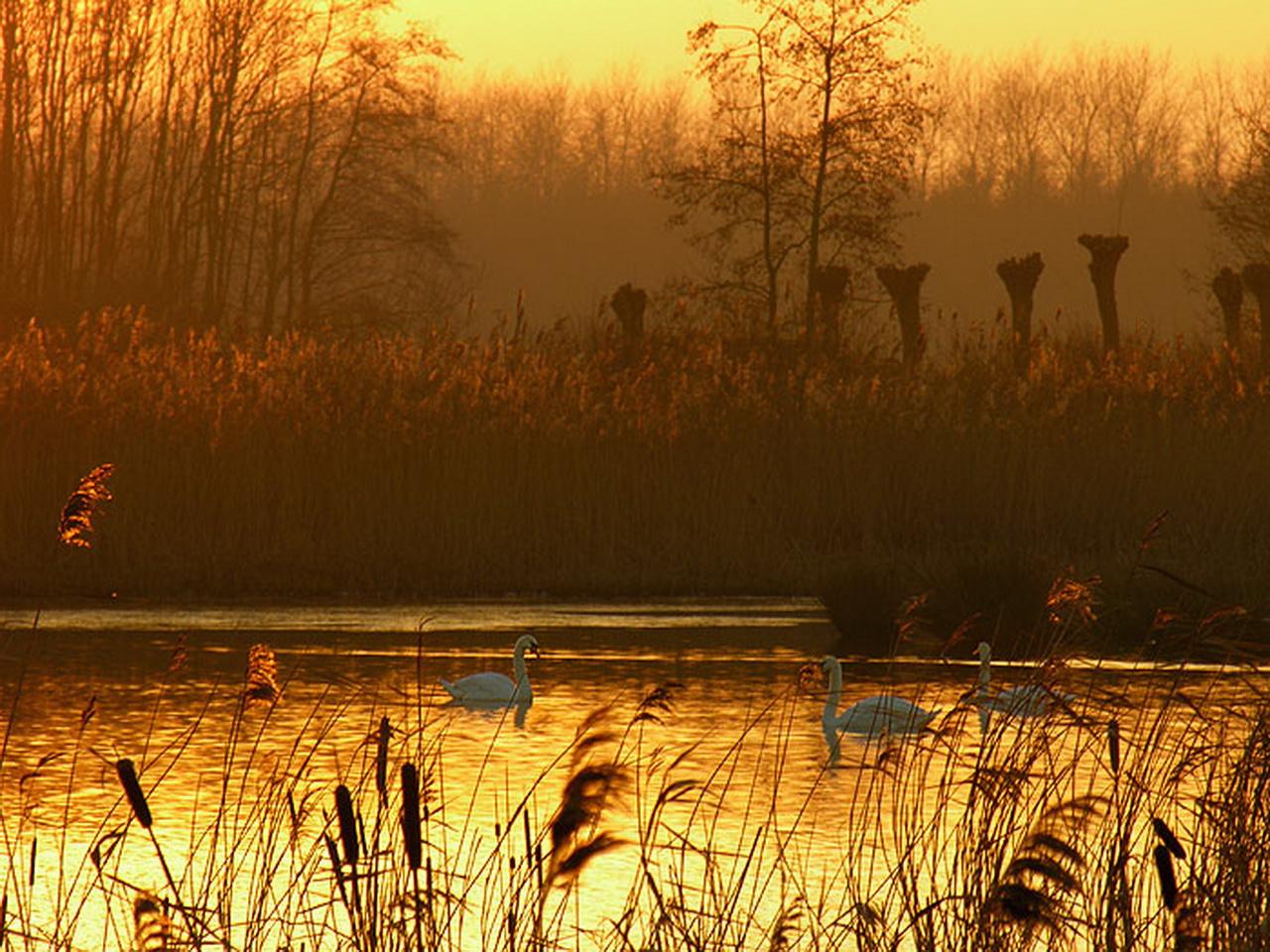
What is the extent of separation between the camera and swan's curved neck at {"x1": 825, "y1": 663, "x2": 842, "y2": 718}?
1003 cm

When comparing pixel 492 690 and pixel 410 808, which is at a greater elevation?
pixel 410 808

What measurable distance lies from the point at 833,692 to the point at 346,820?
633 centimetres

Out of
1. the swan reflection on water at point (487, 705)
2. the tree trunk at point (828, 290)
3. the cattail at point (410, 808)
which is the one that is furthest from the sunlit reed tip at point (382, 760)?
the tree trunk at point (828, 290)

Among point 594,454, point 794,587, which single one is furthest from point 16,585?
point 794,587

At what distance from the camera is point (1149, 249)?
63562 mm

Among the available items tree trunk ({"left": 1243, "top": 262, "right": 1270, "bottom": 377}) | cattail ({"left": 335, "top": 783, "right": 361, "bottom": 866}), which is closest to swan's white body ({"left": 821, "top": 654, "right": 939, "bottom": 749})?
cattail ({"left": 335, "top": 783, "right": 361, "bottom": 866})

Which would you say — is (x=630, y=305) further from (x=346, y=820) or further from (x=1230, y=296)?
(x=346, y=820)

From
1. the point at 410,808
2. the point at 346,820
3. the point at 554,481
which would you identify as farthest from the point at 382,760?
the point at 554,481

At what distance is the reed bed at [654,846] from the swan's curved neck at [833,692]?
21 centimetres

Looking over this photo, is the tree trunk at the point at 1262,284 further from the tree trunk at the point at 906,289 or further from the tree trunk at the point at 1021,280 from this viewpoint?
the tree trunk at the point at 906,289

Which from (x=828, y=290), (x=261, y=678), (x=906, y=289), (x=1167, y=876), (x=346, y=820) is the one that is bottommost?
(x=1167, y=876)

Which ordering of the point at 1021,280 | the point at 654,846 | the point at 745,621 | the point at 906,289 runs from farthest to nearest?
the point at 1021,280 → the point at 906,289 → the point at 745,621 → the point at 654,846

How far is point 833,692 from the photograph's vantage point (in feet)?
33.1

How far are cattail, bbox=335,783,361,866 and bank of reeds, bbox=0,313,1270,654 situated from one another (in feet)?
36.6
